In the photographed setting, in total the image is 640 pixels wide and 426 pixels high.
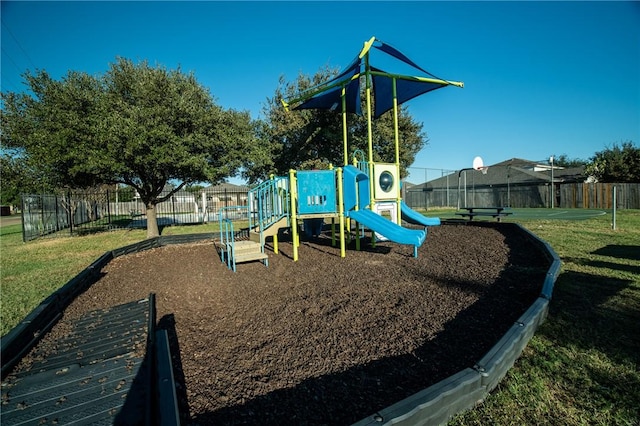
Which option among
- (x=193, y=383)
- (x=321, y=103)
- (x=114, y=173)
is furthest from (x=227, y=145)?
(x=193, y=383)

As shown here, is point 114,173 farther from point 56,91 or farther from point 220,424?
point 220,424

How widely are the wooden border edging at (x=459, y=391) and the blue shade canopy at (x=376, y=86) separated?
23.3ft

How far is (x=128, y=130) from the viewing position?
472 inches

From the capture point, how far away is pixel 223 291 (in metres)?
5.34

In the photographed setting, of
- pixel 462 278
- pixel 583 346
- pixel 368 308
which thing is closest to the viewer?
pixel 583 346

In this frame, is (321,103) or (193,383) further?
(321,103)

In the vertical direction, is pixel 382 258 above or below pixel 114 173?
below

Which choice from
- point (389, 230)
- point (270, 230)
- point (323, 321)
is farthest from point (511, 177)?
point (323, 321)

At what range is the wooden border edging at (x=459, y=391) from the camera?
5.61ft

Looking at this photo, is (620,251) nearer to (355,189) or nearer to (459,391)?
(355,189)

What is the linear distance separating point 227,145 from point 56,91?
7.38m

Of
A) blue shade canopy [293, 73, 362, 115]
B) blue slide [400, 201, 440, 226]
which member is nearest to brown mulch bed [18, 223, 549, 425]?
blue slide [400, 201, 440, 226]

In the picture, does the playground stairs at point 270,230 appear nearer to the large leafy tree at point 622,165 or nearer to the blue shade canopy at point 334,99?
the blue shade canopy at point 334,99

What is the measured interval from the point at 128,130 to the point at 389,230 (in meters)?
10.9
